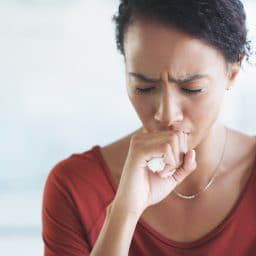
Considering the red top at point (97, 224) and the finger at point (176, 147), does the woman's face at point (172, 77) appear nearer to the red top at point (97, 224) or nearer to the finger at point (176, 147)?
the finger at point (176, 147)

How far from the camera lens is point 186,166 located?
42.9 inches

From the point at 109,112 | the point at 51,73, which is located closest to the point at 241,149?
the point at 109,112

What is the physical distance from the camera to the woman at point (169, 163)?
96 cm

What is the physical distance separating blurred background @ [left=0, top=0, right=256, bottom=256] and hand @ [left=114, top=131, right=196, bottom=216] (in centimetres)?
61

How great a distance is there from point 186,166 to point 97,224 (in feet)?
0.78

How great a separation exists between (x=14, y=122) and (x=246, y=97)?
0.72 meters

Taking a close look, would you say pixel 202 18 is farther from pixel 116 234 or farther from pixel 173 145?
pixel 116 234

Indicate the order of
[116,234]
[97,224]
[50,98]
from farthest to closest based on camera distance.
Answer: [50,98], [97,224], [116,234]

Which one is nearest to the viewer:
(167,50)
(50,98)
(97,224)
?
(167,50)

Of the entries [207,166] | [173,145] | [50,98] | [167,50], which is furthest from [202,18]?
[50,98]

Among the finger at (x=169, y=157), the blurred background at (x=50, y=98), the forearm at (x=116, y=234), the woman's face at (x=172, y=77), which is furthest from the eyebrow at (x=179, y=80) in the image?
the blurred background at (x=50, y=98)

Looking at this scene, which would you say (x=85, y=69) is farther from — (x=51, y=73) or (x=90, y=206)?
(x=90, y=206)

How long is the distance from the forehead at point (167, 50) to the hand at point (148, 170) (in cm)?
12

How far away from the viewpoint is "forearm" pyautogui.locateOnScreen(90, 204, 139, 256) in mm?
1048
